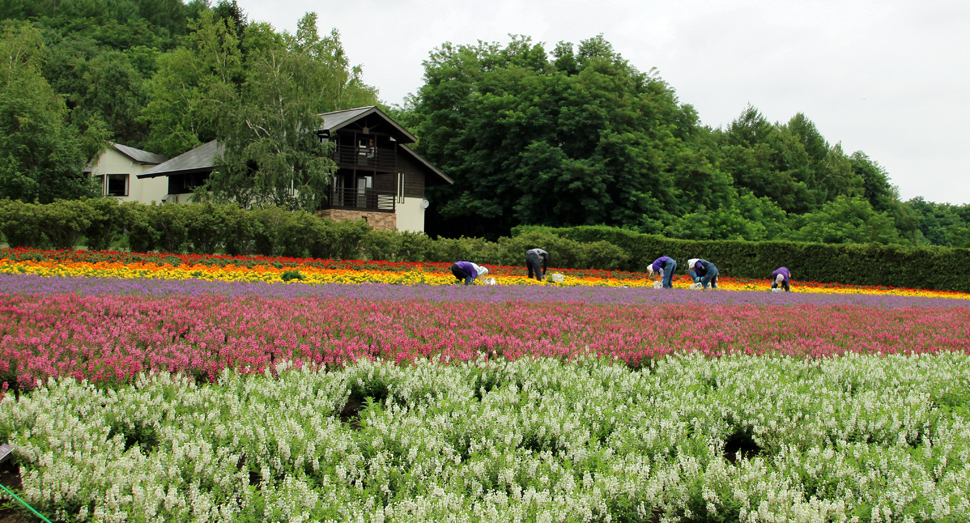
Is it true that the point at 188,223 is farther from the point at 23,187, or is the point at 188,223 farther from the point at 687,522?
the point at 23,187

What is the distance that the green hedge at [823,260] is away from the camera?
2608cm

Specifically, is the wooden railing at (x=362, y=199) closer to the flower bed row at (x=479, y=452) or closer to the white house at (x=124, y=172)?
the white house at (x=124, y=172)

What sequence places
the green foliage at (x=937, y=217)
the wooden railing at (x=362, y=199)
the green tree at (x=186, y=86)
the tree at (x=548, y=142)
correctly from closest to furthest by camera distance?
the tree at (x=548, y=142) < the wooden railing at (x=362, y=199) < the green tree at (x=186, y=86) < the green foliage at (x=937, y=217)

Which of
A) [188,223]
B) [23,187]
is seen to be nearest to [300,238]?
[188,223]

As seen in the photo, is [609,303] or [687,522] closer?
[687,522]

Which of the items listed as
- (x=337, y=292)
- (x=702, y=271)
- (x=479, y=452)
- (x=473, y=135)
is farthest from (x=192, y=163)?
(x=479, y=452)

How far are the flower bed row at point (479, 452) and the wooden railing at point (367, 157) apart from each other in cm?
3452

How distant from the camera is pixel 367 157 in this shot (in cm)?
3931

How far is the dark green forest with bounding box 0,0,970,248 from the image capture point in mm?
34312

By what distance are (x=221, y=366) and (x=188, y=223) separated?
15.5 metres

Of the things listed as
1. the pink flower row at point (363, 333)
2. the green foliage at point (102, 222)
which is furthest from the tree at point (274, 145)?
the pink flower row at point (363, 333)

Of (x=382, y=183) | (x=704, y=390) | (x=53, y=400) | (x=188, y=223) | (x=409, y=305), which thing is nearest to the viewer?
(x=53, y=400)

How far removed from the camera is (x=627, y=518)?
3.15 m

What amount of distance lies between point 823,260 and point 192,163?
115 ft
